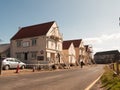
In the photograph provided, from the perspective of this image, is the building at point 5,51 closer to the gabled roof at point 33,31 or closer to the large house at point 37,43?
the large house at point 37,43

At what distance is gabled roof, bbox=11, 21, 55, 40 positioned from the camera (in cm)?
4956

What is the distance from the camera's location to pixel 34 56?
158 ft

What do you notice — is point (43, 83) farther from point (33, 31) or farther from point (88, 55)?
point (88, 55)

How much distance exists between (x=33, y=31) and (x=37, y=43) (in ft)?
15.8

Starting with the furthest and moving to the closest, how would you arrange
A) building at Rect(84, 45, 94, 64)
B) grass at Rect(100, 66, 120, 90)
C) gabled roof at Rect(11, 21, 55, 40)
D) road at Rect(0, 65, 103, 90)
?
1. building at Rect(84, 45, 94, 64)
2. gabled roof at Rect(11, 21, 55, 40)
3. road at Rect(0, 65, 103, 90)
4. grass at Rect(100, 66, 120, 90)

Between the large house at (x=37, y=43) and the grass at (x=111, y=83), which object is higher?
the large house at (x=37, y=43)

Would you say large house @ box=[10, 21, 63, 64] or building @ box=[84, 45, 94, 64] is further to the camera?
building @ box=[84, 45, 94, 64]

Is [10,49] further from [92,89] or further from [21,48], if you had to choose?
[92,89]

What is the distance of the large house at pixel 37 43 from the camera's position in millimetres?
47281

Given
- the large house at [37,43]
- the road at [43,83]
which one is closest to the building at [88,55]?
the large house at [37,43]

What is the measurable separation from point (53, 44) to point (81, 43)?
33.3 m

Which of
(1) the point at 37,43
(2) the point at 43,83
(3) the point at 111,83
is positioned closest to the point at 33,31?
(1) the point at 37,43

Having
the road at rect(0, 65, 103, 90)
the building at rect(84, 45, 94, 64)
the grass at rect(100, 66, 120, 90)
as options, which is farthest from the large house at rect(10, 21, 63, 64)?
the building at rect(84, 45, 94, 64)

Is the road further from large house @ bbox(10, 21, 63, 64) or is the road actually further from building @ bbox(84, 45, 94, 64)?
building @ bbox(84, 45, 94, 64)
